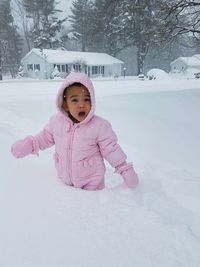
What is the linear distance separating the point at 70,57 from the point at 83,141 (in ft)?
127

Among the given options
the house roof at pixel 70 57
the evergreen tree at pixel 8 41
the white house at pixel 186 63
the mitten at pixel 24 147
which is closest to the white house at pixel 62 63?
the house roof at pixel 70 57

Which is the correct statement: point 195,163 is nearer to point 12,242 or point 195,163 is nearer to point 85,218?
point 85,218

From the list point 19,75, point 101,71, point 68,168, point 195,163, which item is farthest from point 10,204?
point 101,71

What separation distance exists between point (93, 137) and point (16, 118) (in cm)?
453

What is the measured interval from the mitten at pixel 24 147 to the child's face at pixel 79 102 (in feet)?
1.35

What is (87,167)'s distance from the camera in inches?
90.0

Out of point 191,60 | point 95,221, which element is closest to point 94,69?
point 191,60

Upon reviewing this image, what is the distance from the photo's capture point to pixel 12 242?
139 cm

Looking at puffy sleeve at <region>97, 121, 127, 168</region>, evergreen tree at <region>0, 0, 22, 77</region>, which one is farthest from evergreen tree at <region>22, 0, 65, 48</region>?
puffy sleeve at <region>97, 121, 127, 168</region>

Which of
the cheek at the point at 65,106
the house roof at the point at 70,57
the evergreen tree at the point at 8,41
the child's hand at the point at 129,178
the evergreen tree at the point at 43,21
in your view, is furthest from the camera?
the evergreen tree at the point at 43,21

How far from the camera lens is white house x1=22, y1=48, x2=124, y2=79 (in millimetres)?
38375

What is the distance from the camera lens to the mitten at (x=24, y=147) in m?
2.39

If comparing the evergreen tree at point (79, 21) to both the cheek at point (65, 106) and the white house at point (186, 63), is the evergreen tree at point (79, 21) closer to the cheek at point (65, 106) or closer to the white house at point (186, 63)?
the white house at point (186, 63)

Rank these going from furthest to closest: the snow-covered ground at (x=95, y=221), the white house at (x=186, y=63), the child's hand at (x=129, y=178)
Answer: the white house at (x=186, y=63) → the child's hand at (x=129, y=178) → the snow-covered ground at (x=95, y=221)
